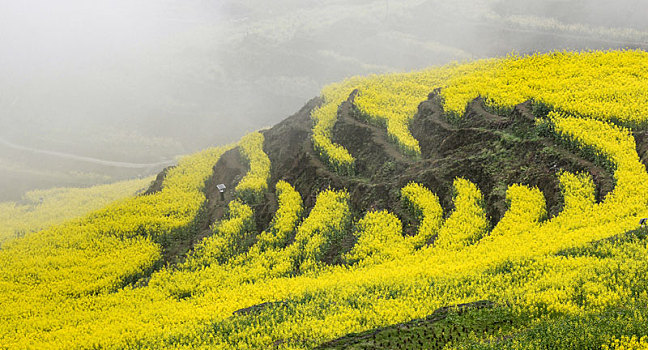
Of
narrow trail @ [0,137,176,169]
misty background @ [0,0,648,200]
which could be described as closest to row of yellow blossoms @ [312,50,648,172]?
misty background @ [0,0,648,200]

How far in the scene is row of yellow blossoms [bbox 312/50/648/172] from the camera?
26.3m

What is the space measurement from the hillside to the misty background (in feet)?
127

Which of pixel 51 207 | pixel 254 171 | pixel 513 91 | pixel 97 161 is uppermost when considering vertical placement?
pixel 513 91

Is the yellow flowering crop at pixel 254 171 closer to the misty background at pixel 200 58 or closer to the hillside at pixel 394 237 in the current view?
the hillside at pixel 394 237

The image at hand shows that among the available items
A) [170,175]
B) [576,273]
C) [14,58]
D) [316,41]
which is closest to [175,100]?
[316,41]

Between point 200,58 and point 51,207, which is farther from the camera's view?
point 200,58

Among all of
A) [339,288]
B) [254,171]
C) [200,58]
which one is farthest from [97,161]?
[339,288]

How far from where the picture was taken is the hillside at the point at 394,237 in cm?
1415

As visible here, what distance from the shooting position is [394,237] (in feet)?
77.8

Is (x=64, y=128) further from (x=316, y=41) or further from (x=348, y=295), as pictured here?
(x=348, y=295)

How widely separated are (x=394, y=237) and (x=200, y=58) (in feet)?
324

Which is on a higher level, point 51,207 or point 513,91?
point 513,91

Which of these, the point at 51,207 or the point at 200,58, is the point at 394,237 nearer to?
the point at 51,207

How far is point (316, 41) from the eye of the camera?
4183 inches
